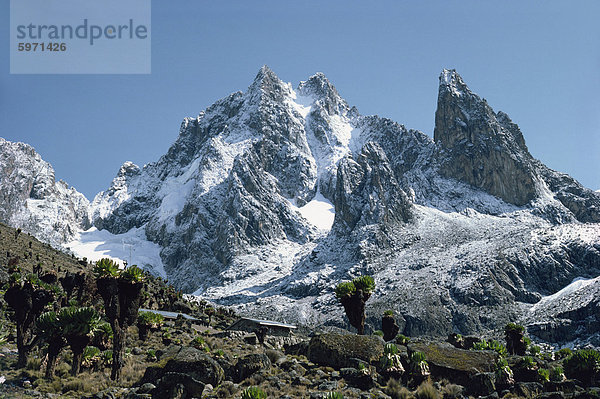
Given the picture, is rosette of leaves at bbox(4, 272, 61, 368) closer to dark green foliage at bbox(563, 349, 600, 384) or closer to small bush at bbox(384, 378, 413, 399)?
small bush at bbox(384, 378, 413, 399)

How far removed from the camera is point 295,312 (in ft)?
564

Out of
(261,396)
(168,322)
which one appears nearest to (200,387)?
(261,396)

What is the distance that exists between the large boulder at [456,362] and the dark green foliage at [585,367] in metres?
5.29

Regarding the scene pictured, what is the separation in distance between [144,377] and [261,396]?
9.59 metres

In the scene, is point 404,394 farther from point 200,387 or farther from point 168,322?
point 168,322

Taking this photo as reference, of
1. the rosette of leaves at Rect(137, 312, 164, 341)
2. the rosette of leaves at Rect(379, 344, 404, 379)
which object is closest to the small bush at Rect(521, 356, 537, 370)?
the rosette of leaves at Rect(379, 344, 404, 379)

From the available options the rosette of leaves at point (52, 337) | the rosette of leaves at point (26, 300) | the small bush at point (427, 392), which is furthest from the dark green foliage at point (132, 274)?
the small bush at point (427, 392)

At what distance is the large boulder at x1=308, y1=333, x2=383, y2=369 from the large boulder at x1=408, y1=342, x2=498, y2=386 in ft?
9.27

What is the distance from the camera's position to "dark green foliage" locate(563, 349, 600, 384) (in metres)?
31.5

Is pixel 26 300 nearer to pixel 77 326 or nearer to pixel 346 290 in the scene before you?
pixel 77 326

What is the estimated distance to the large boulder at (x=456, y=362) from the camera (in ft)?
96.6

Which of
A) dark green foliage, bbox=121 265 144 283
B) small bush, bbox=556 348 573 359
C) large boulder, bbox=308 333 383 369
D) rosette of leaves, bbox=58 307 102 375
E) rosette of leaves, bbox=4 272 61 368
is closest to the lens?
rosette of leaves, bbox=58 307 102 375

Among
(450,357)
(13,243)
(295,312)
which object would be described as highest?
(13,243)

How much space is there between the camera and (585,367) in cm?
3183
